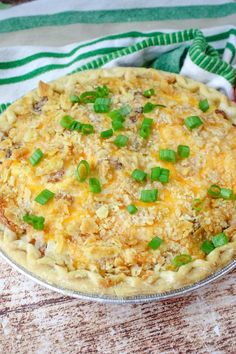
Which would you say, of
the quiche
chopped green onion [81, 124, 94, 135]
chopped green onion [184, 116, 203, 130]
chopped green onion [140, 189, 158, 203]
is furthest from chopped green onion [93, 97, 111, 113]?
chopped green onion [140, 189, 158, 203]

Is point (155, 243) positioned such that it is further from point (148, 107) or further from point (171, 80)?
point (171, 80)

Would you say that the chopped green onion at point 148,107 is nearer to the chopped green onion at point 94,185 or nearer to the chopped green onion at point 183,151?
the chopped green onion at point 183,151

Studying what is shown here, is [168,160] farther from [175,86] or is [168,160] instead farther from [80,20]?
[80,20]

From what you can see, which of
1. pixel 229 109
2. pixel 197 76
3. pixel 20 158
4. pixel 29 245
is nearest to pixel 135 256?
pixel 29 245

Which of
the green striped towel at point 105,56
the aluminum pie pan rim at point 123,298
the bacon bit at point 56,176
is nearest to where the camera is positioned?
the aluminum pie pan rim at point 123,298

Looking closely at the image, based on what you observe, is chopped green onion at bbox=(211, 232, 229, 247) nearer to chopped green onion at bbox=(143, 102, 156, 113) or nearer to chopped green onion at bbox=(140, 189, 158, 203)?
chopped green onion at bbox=(140, 189, 158, 203)

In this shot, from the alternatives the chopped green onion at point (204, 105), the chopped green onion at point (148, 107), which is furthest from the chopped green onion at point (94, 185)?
the chopped green onion at point (204, 105)
